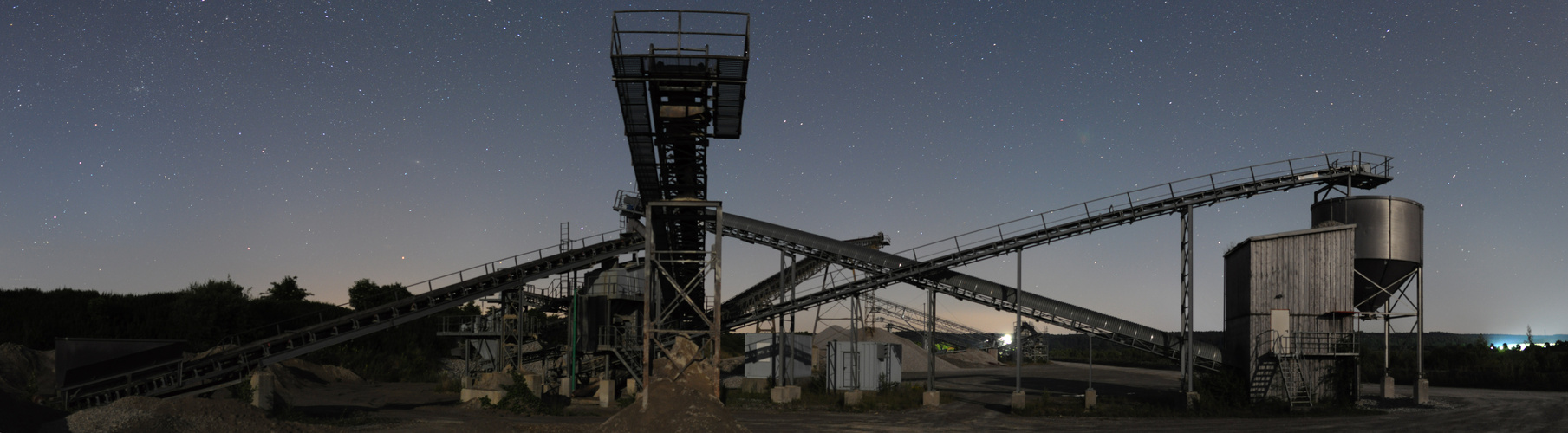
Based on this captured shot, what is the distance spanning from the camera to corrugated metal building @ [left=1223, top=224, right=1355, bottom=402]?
2883 cm

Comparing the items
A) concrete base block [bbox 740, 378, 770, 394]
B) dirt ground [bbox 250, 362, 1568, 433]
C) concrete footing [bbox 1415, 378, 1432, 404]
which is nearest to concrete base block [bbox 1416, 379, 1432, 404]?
Answer: concrete footing [bbox 1415, 378, 1432, 404]

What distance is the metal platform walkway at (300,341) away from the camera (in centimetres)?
2383

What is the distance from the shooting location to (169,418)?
59.2 ft

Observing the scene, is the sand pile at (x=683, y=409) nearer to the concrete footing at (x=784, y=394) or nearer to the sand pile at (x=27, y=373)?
the concrete footing at (x=784, y=394)

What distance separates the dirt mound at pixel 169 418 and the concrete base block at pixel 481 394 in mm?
9320

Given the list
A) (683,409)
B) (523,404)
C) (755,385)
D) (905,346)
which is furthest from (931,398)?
(905,346)

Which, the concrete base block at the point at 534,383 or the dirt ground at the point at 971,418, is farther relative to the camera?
the concrete base block at the point at 534,383

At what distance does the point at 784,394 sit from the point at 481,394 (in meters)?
10.4

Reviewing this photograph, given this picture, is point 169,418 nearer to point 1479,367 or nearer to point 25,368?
point 25,368

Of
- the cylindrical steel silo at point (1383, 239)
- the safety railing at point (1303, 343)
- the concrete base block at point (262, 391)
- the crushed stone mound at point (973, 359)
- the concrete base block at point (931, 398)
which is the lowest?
the crushed stone mound at point (973, 359)

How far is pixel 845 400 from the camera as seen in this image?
2950 centimetres

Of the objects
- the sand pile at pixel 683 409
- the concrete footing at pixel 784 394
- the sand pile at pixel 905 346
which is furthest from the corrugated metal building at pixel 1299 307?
the sand pile at pixel 905 346

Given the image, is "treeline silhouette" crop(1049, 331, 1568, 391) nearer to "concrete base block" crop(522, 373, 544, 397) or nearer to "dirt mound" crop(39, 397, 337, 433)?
"concrete base block" crop(522, 373, 544, 397)

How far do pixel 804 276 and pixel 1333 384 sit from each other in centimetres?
2024
